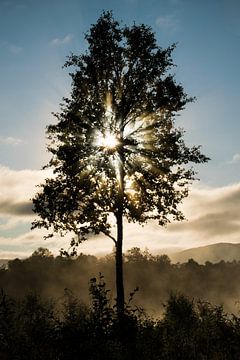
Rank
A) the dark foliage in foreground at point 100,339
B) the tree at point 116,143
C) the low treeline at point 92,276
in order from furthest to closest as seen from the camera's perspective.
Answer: the low treeline at point 92,276
the tree at point 116,143
the dark foliage in foreground at point 100,339

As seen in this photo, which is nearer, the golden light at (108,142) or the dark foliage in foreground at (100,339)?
the dark foliage in foreground at (100,339)

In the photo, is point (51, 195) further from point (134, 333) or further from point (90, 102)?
point (134, 333)

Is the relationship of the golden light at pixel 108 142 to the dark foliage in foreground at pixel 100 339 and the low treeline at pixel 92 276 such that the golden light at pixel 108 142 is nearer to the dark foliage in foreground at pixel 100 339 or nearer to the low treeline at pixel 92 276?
the dark foliage in foreground at pixel 100 339

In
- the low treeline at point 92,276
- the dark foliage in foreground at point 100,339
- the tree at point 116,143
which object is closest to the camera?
the dark foliage in foreground at point 100,339

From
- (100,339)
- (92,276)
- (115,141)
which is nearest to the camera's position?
(100,339)

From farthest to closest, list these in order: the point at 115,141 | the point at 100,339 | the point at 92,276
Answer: the point at 92,276
the point at 115,141
the point at 100,339

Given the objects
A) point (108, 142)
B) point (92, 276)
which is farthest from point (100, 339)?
point (92, 276)

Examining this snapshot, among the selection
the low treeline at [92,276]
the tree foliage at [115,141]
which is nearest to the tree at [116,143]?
the tree foliage at [115,141]

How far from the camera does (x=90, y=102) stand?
24.5 metres

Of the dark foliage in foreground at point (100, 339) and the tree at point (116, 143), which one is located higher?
the tree at point (116, 143)

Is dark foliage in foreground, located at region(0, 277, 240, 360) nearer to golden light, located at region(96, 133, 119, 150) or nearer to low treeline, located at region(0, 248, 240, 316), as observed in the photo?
golden light, located at region(96, 133, 119, 150)

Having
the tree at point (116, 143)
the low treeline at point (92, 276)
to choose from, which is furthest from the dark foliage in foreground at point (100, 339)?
the low treeline at point (92, 276)

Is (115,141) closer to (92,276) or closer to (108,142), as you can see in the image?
(108,142)

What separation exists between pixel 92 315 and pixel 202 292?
191 metres
